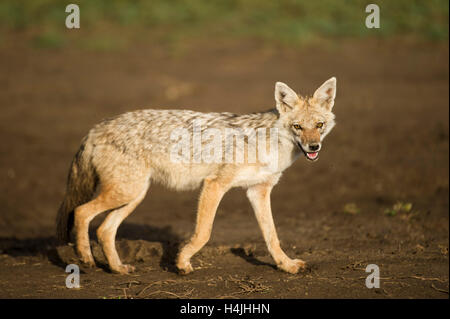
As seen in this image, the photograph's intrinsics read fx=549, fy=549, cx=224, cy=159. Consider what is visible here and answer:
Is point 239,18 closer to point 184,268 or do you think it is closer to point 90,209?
point 90,209

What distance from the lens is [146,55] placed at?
1814 centimetres

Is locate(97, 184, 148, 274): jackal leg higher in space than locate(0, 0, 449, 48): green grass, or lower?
lower

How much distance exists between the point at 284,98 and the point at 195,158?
1.05m

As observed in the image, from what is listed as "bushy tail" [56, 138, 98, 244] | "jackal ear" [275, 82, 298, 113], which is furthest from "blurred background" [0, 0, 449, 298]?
"jackal ear" [275, 82, 298, 113]

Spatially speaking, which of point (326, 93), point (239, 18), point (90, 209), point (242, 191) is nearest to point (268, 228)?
point (326, 93)

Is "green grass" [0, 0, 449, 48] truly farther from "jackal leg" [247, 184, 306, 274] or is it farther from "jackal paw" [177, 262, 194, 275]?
"jackal paw" [177, 262, 194, 275]

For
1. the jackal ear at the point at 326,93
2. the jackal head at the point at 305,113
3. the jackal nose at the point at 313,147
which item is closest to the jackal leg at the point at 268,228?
the jackal head at the point at 305,113

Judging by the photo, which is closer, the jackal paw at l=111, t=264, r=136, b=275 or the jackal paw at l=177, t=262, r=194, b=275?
the jackal paw at l=177, t=262, r=194, b=275

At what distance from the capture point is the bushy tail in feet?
18.6

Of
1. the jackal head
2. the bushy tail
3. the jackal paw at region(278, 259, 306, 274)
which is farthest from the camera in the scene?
the bushy tail

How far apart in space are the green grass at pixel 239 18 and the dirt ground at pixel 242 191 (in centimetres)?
114

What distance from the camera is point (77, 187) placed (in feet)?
19.1

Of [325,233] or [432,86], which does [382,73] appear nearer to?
[432,86]
